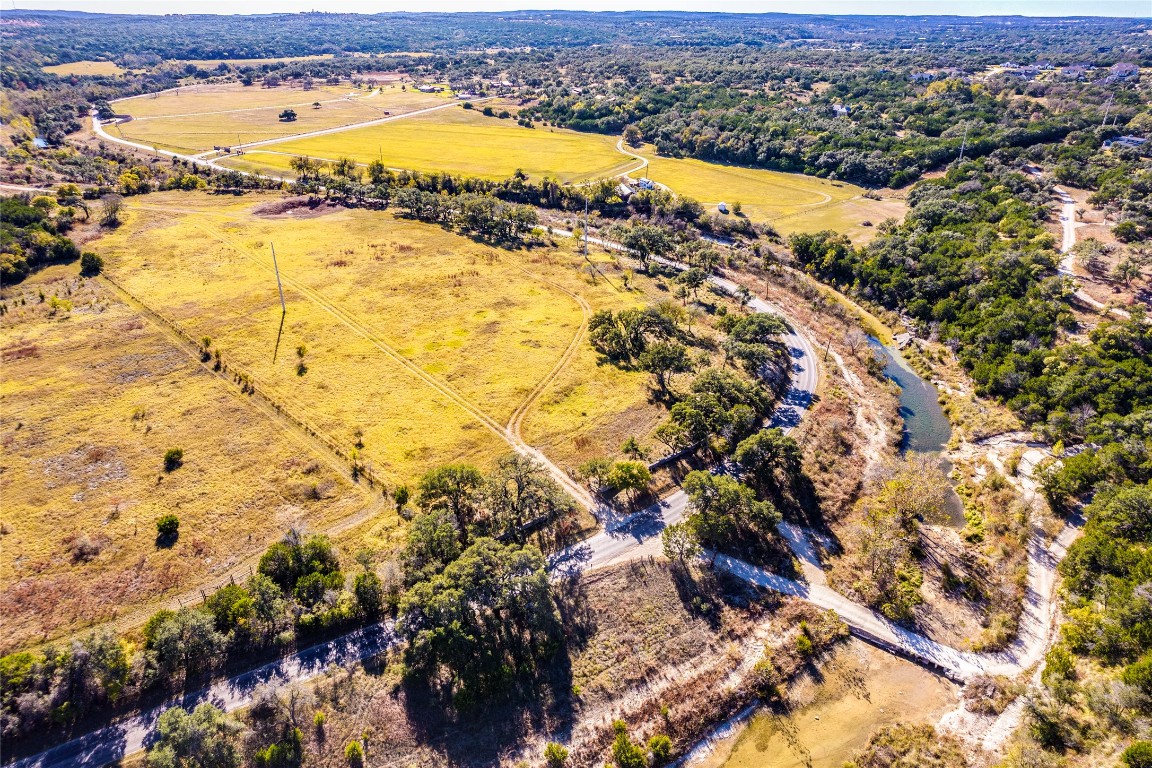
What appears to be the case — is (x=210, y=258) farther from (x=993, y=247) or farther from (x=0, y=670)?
(x=993, y=247)

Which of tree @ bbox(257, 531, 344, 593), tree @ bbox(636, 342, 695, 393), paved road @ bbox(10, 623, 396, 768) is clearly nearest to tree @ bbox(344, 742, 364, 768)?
paved road @ bbox(10, 623, 396, 768)

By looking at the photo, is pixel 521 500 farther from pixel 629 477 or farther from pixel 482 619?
pixel 482 619

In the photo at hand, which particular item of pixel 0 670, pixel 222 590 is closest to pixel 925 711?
pixel 222 590

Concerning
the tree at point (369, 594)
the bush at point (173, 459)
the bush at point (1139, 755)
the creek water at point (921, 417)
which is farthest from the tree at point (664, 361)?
the bush at point (173, 459)

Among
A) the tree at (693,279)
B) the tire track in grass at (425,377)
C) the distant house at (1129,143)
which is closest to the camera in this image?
the tire track in grass at (425,377)

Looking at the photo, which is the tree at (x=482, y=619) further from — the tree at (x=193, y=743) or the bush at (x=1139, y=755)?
the bush at (x=1139, y=755)

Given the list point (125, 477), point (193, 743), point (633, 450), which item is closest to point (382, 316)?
point (125, 477)
